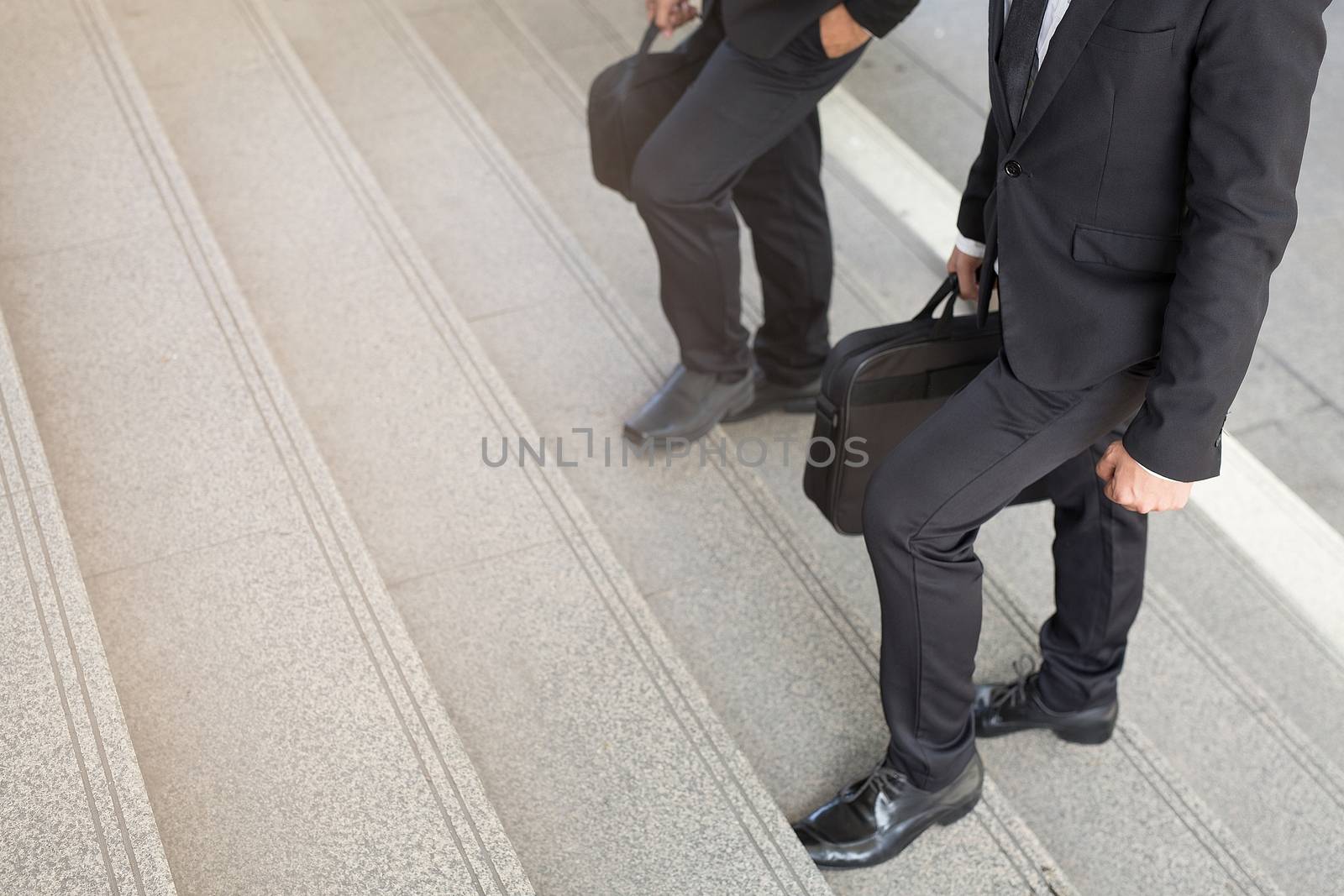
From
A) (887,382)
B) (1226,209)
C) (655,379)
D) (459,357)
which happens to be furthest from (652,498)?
(1226,209)

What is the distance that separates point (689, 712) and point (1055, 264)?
2.84 ft

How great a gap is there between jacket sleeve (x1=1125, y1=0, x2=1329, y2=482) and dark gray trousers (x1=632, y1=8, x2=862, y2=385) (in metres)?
0.94

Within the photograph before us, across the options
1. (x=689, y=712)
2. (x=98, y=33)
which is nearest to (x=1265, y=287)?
(x=689, y=712)

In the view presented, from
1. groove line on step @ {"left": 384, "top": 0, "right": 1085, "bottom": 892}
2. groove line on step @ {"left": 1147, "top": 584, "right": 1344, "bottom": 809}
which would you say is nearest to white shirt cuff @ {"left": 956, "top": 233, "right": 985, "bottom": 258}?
groove line on step @ {"left": 384, "top": 0, "right": 1085, "bottom": 892}

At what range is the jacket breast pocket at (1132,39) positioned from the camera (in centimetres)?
138

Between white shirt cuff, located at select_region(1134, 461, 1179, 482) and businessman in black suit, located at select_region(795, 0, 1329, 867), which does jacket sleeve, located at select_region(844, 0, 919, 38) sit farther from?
white shirt cuff, located at select_region(1134, 461, 1179, 482)

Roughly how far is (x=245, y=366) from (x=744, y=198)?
1038 millimetres

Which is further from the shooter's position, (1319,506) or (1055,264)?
(1319,506)

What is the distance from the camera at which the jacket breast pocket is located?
1376 mm

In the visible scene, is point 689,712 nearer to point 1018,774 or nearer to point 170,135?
point 1018,774

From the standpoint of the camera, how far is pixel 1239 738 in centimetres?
239

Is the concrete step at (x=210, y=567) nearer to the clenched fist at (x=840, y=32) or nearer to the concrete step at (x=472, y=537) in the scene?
the concrete step at (x=472, y=537)

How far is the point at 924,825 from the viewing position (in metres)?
1.92

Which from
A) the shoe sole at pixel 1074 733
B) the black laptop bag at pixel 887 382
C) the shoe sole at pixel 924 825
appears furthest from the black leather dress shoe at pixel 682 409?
the shoe sole at pixel 924 825
